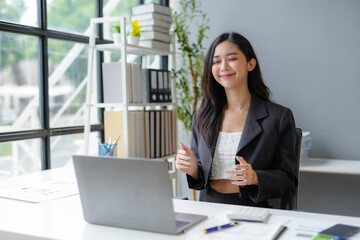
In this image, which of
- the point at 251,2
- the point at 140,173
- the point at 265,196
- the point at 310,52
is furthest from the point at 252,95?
the point at 251,2

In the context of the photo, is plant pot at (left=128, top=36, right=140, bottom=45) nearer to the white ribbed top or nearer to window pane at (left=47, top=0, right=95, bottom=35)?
window pane at (left=47, top=0, right=95, bottom=35)

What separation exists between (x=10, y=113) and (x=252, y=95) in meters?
1.59

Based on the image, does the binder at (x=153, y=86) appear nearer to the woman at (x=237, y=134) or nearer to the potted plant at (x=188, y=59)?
the potted plant at (x=188, y=59)

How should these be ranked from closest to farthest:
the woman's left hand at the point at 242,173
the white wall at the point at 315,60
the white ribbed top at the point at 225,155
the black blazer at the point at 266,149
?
1. the woman's left hand at the point at 242,173
2. the black blazer at the point at 266,149
3. the white ribbed top at the point at 225,155
4. the white wall at the point at 315,60

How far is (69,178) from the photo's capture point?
2.10 m

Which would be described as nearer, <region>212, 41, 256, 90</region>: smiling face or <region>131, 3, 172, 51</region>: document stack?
<region>212, 41, 256, 90</region>: smiling face

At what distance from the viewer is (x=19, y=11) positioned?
2658mm

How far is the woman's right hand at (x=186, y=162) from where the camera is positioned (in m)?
1.71

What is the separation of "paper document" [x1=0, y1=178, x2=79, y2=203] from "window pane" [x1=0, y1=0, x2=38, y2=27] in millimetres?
1217

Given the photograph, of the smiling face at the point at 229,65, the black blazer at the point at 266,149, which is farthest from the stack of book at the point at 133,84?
the black blazer at the point at 266,149

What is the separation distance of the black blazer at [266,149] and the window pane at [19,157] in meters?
1.37

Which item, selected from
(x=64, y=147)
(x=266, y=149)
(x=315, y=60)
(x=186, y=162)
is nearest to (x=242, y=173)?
(x=186, y=162)

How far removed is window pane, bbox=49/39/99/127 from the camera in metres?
2.95

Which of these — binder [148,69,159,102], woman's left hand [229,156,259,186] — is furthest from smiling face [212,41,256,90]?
binder [148,69,159,102]
